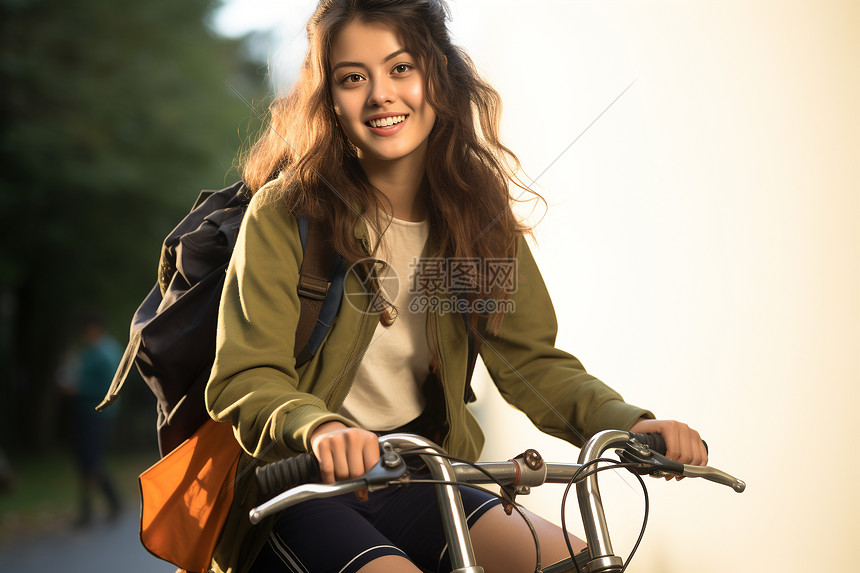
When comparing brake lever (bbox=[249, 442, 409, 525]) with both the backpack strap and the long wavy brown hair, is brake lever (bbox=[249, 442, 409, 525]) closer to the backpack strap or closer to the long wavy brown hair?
the backpack strap

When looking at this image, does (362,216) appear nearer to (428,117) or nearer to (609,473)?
(428,117)

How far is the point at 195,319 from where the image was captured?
5.93ft

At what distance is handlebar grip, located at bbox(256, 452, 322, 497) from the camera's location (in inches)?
50.5

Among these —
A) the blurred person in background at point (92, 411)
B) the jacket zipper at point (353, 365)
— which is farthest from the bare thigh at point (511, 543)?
the blurred person in background at point (92, 411)

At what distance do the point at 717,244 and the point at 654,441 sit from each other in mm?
1108

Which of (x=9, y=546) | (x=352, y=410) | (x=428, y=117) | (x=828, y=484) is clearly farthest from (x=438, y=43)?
(x=9, y=546)

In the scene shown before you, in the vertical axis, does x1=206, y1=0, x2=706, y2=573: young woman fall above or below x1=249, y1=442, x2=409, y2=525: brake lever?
above

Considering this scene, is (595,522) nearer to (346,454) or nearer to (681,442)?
(681,442)

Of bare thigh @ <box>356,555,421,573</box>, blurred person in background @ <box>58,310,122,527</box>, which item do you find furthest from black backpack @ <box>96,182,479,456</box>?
blurred person in background @ <box>58,310,122,527</box>

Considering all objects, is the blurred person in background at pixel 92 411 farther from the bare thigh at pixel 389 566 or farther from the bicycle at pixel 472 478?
the bicycle at pixel 472 478

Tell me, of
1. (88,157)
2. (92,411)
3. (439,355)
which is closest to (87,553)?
(92,411)

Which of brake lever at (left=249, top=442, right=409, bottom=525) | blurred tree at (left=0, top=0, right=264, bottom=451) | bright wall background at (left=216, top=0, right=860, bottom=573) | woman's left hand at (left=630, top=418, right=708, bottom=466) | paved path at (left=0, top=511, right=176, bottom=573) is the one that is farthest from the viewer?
blurred tree at (left=0, top=0, right=264, bottom=451)

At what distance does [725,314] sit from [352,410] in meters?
1.19

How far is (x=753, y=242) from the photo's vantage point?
236 centimetres
